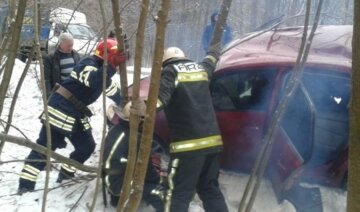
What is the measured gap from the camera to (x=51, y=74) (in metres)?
6.30

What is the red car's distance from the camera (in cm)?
358

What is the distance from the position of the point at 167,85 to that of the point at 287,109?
45.4 inches

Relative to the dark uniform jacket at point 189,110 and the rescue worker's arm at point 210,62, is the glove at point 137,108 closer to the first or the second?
the dark uniform jacket at point 189,110

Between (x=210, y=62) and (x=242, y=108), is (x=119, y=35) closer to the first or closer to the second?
(x=210, y=62)

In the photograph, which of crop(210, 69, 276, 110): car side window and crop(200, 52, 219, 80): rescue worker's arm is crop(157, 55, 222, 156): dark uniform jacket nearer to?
crop(200, 52, 219, 80): rescue worker's arm

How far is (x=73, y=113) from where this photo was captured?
14.3 ft

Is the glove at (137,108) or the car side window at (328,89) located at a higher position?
the glove at (137,108)

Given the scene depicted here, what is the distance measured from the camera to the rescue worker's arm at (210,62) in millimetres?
3893

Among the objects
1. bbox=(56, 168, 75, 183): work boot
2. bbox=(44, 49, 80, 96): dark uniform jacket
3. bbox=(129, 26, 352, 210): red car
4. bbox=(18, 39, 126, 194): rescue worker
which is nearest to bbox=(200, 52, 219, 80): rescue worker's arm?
bbox=(129, 26, 352, 210): red car

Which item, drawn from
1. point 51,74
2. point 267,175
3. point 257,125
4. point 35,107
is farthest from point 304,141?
point 35,107

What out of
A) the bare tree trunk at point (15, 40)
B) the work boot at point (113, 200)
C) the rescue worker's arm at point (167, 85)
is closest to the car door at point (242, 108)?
the rescue worker's arm at point (167, 85)

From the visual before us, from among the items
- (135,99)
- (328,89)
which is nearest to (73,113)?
(328,89)

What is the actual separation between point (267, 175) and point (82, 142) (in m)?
1.93

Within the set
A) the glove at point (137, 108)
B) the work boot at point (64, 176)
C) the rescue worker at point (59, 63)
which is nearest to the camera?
the glove at point (137, 108)
